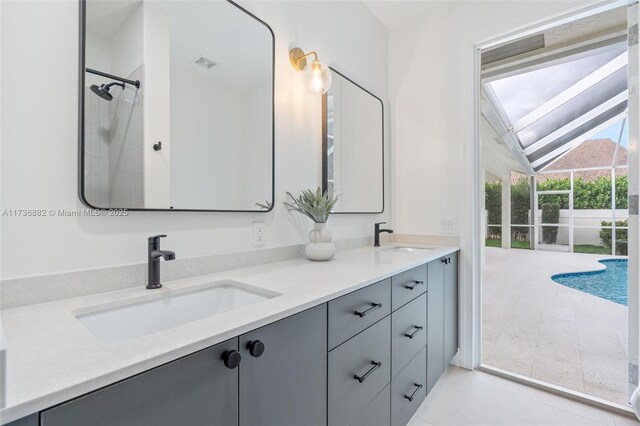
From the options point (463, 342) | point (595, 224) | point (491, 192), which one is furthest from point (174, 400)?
point (491, 192)

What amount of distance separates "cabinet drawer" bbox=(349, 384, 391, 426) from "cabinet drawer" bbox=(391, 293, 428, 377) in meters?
0.10

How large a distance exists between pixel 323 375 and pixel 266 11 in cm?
167

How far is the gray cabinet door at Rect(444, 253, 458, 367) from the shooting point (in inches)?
77.8

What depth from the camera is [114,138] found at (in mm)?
1013

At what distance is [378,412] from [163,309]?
935 mm

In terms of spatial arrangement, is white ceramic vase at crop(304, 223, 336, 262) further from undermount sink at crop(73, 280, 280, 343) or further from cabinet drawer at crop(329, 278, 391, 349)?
undermount sink at crop(73, 280, 280, 343)

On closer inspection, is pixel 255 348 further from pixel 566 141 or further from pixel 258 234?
pixel 566 141

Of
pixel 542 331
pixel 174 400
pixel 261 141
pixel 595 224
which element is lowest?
pixel 542 331

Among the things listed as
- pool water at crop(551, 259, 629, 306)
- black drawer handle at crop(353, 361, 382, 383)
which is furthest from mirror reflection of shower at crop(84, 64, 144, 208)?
pool water at crop(551, 259, 629, 306)

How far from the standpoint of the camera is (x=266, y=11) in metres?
1.55

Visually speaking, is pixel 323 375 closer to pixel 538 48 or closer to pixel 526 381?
pixel 526 381

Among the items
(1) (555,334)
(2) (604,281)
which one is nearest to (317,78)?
(1) (555,334)

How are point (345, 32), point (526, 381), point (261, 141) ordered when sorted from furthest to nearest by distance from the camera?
point (345, 32) < point (526, 381) < point (261, 141)

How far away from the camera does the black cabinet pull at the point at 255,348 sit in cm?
71
